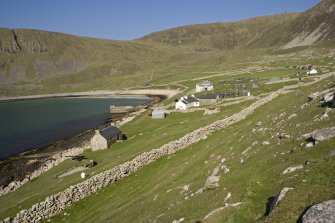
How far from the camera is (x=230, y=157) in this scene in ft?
122

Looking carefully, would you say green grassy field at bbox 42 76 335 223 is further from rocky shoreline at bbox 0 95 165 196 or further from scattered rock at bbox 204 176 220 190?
rocky shoreline at bbox 0 95 165 196

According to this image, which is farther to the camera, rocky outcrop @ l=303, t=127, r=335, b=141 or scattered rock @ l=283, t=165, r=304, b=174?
rocky outcrop @ l=303, t=127, r=335, b=141

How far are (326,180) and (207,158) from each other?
23.9 m

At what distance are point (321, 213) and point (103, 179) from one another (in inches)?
1521

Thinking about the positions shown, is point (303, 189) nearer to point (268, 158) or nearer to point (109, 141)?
point (268, 158)

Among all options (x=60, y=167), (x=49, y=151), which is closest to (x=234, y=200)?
(x=60, y=167)

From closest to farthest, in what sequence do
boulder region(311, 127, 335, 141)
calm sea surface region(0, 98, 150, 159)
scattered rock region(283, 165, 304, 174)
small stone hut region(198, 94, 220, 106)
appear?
scattered rock region(283, 165, 304, 174), boulder region(311, 127, 335, 141), calm sea surface region(0, 98, 150, 159), small stone hut region(198, 94, 220, 106)

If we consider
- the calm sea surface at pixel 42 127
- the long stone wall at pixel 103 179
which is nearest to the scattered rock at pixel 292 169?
the long stone wall at pixel 103 179

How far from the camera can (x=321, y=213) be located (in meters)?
A: 15.4

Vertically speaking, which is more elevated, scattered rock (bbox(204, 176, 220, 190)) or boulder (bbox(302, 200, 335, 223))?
boulder (bbox(302, 200, 335, 223))

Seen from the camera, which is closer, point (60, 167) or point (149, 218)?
point (149, 218)

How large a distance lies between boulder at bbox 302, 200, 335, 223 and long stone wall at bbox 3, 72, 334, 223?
36519 millimetres

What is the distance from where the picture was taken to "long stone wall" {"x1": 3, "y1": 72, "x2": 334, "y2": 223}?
143 feet

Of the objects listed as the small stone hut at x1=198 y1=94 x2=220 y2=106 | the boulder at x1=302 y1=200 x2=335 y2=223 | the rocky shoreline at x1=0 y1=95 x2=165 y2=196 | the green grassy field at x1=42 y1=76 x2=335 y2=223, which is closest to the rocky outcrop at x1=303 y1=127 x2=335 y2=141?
the green grassy field at x1=42 y1=76 x2=335 y2=223
